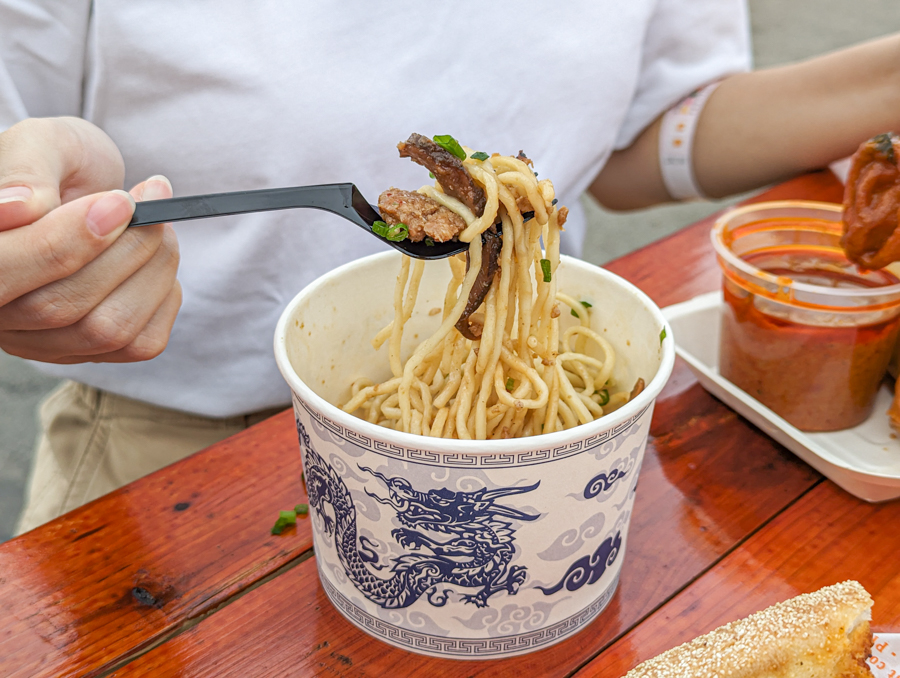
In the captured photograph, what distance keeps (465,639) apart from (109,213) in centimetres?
59

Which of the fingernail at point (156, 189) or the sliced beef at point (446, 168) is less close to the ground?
the sliced beef at point (446, 168)

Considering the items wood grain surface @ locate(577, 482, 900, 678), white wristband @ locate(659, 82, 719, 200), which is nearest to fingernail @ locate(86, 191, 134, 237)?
wood grain surface @ locate(577, 482, 900, 678)

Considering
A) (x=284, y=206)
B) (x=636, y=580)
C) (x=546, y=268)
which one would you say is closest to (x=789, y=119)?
(x=546, y=268)

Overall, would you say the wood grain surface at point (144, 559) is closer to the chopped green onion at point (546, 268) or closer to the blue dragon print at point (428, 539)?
the blue dragon print at point (428, 539)

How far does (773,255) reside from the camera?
1.23m

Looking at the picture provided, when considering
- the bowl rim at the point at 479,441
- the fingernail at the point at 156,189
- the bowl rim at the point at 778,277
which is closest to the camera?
the bowl rim at the point at 479,441

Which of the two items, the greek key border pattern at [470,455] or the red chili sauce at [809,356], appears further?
the red chili sauce at [809,356]

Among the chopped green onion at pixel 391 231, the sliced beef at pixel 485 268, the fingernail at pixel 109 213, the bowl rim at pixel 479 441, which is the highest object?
the fingernail at pixel 109 213

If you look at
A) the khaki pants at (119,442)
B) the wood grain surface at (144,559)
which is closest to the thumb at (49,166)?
the wood grain surface at (144,559)

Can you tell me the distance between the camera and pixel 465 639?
2.56 ft

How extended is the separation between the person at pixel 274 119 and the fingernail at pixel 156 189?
76mm

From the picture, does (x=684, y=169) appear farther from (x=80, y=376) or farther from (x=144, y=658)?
(x=144, y=658)

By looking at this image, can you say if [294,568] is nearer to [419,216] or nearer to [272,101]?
[419,216]

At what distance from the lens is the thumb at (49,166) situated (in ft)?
2.57
